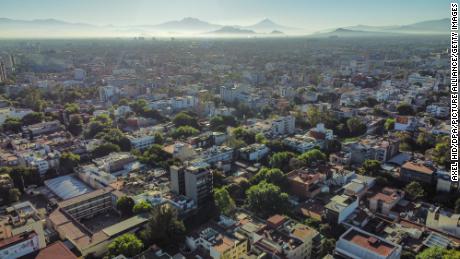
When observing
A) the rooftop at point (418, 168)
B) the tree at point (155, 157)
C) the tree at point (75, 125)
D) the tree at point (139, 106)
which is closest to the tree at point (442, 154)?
the rooftop at point (418, 168)

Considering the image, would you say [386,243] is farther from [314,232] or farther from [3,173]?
[3,173]

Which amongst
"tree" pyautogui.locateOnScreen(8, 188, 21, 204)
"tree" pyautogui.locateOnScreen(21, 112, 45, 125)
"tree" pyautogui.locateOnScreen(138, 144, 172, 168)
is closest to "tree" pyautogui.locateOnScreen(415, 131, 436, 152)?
"tree" pyautogui.locateOnScreen(138, 144, 172, 168)

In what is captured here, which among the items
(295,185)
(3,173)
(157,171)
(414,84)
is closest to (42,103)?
(3,173)

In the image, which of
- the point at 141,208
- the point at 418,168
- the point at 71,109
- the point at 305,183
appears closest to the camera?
the point at 141,208

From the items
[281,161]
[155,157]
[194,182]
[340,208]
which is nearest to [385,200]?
[340,208]

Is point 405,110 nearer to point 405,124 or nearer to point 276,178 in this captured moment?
point 405,124

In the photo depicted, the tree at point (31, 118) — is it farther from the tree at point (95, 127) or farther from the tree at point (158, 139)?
the tree at point (158, 139)

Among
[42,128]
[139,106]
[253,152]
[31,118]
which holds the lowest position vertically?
[253,152]

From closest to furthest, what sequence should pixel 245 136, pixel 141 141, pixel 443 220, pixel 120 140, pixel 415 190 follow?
1. pixel 443 220
2. pixel 415 190
3. pixel 120 140
4. pixel 141 141
5. pixel 245 136
